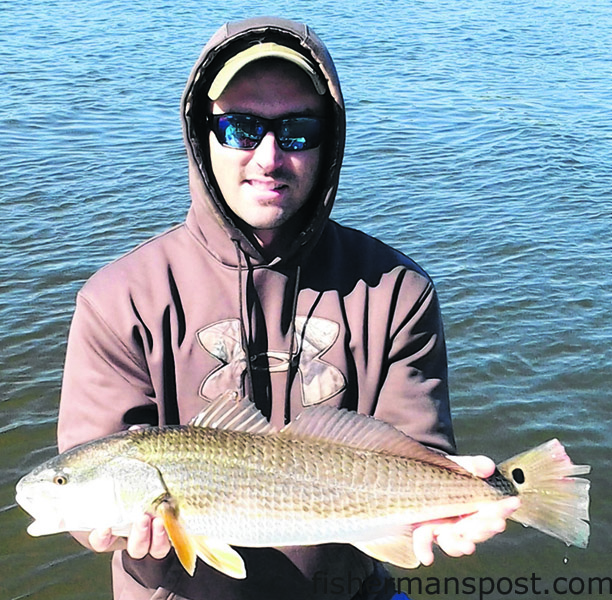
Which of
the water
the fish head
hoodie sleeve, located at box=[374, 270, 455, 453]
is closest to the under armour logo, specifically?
hoodie sleeve, located at box=[374, 270, 455, 453]

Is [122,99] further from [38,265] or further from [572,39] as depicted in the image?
[572,39]

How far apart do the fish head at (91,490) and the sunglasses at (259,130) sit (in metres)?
1.34

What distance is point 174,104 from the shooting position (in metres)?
16.1

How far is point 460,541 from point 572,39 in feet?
68.8

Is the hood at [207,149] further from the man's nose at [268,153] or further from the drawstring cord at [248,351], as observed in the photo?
the man's nose at [268,153]

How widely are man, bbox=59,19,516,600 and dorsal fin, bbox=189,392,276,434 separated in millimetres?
358

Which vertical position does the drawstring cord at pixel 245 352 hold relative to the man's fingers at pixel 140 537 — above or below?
above

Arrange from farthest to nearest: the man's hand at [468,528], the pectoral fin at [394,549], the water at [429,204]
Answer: the water at [429,204], the pectoral fin at [394,549], the man's hand at [468,528]

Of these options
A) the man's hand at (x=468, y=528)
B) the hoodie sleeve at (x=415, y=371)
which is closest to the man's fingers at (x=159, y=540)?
the man's hand at (x=468, y=528)

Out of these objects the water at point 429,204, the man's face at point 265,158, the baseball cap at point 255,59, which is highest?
the baseball cap at point 255,59

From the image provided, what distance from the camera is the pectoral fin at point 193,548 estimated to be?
3.10m

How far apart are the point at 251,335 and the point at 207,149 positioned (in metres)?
0.87

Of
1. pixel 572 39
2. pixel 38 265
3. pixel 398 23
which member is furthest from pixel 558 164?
pixel 398 23

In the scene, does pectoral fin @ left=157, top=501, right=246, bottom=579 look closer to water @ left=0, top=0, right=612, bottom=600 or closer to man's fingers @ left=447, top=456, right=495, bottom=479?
man's fingers @ left=447, top=456, right=495, bottom=479
